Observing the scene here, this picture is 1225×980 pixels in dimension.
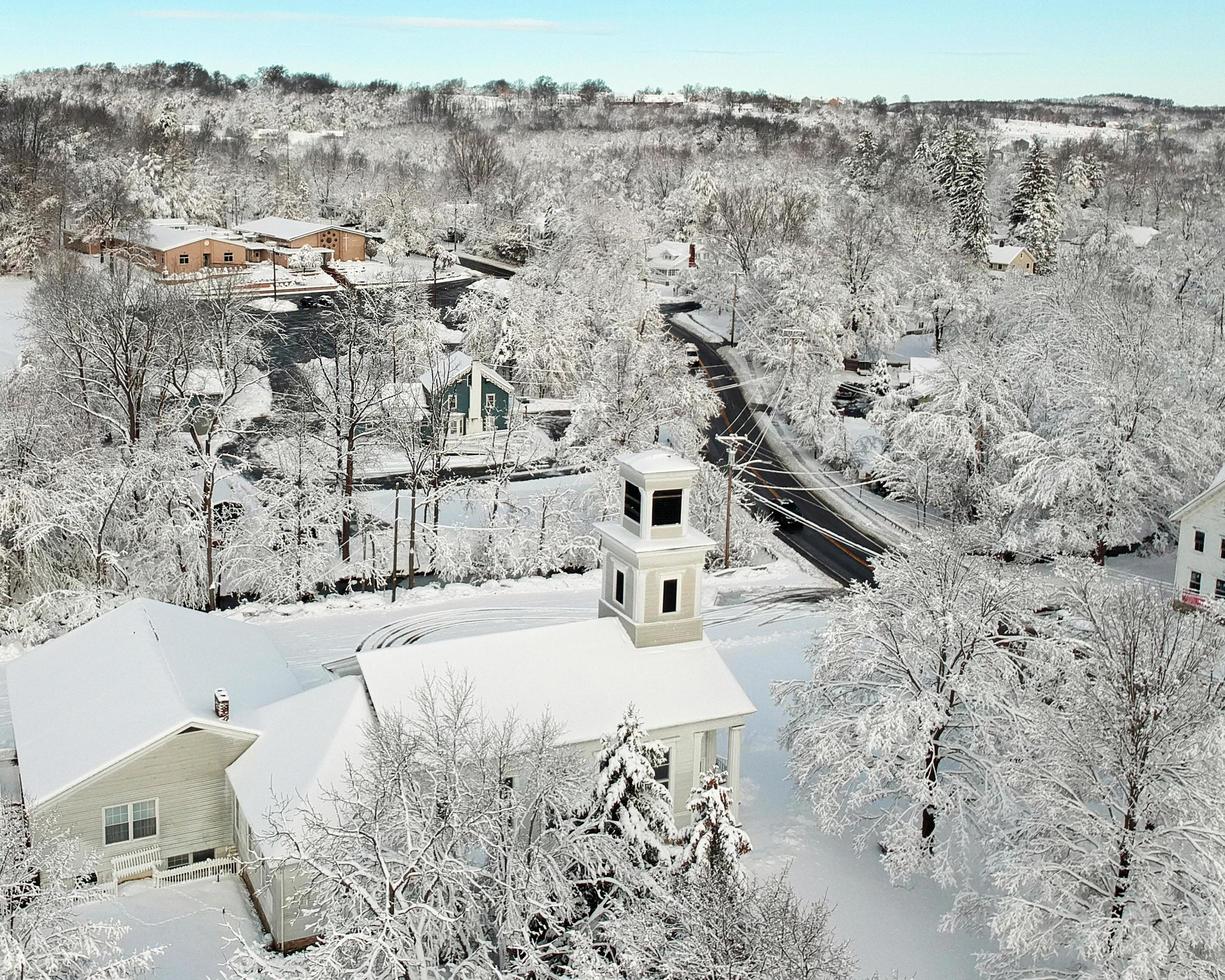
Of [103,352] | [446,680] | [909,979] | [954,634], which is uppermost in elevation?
[103,352]

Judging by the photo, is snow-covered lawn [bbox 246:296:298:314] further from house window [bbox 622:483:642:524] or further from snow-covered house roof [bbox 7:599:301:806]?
house window [bbox 622:483:642:524]

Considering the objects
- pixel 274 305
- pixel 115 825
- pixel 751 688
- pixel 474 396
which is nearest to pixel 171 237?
pixel 274 305

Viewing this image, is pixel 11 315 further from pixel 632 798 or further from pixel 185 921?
pixel 632 798

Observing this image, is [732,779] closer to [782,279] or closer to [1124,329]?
[1124,329]

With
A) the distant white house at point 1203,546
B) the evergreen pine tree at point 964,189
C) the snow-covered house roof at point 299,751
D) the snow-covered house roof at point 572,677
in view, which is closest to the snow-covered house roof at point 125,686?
the snow-covered house roof at point 299,751

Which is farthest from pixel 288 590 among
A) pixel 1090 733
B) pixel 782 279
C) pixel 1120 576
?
pixel 782 279

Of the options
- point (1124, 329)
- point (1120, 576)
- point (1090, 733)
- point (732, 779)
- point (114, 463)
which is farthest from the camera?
point (1124, 329)
